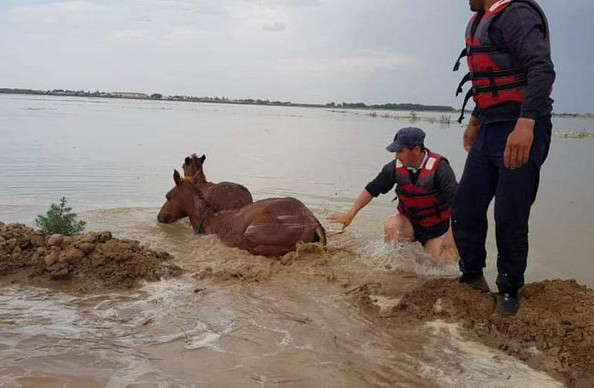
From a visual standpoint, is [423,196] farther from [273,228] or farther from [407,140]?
[273,228]

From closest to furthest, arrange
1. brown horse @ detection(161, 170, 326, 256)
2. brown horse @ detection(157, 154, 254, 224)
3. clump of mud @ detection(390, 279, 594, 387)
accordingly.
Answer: clump of mud @ detection(390, 279, 594, 387) → brown horse @ detection(161, 170, 326, 256) → brown horse @ detection(157, 154, 254, 224)

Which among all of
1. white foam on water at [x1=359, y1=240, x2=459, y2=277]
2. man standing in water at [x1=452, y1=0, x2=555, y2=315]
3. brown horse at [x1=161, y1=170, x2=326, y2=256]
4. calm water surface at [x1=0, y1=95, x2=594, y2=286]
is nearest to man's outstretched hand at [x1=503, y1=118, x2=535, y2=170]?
man standing in water at [x1=452, y1=0, x2=555, y2=315]

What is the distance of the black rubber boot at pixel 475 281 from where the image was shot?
4914 millimetres

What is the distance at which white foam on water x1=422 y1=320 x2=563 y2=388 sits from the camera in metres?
3.57

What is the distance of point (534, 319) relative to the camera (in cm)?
420

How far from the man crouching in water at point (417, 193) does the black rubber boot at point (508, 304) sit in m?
1.48

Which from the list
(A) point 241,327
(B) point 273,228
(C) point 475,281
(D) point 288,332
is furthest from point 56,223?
(C) point 475,281

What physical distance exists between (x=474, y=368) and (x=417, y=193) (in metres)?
3.03

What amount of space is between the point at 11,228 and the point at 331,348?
165 inches

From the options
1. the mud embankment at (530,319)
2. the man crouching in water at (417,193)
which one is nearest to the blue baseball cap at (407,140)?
the man crouching in water at (417,193)

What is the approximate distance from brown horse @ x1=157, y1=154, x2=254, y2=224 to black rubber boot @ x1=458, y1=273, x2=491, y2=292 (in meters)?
3.98

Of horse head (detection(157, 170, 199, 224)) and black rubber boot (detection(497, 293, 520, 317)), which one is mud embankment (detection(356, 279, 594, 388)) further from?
horse head (detection(157, 170, 199, 224))

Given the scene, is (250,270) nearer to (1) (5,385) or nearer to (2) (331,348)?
(2) (331,348)

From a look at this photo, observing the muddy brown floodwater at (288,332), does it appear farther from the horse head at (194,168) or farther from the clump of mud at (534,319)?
the horse head at (194,168)
